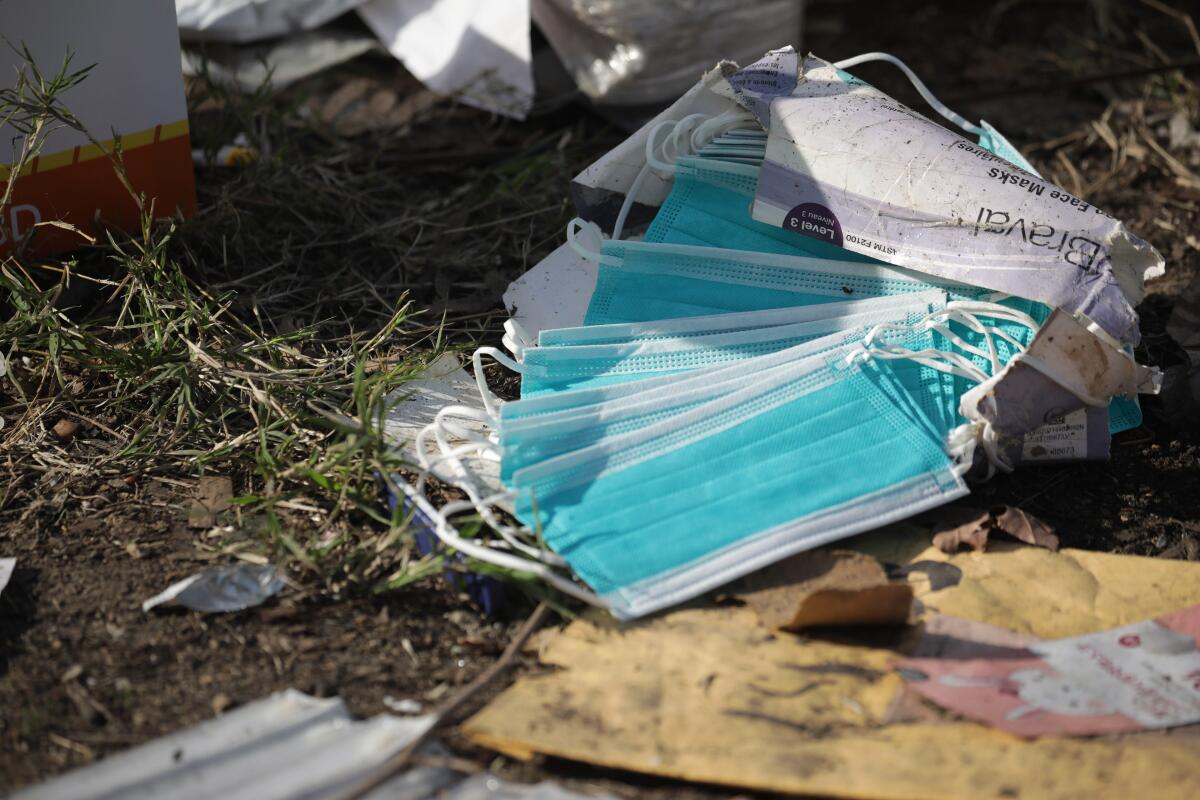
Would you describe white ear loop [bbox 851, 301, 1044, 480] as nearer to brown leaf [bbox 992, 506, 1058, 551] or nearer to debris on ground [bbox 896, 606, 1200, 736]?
brown leaf [bbox 992, 506, 1058, 551]

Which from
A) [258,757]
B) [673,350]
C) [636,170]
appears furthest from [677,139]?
[258,757]

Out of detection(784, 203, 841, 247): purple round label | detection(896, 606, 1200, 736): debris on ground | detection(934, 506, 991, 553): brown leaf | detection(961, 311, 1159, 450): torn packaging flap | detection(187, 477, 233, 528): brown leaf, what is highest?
detection(784, 203, 841, 247): purple round label

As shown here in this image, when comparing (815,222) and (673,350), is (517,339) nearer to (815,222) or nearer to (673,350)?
(673,350)

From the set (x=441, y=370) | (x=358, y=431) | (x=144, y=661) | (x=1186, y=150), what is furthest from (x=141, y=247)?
(x=1186, y=150)

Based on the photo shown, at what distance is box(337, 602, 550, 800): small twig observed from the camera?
1653 mm

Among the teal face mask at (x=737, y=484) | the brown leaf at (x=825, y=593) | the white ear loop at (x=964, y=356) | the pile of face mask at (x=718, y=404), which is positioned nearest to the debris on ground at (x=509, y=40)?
the pile of face mask at (x=718, y=404)

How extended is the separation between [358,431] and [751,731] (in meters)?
0.91

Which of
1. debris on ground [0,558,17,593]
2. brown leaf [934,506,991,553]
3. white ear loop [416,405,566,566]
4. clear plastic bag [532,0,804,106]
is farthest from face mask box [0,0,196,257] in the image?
brown leaf [934,506,991,553]

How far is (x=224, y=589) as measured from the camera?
2051mm

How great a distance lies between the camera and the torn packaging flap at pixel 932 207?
2.28 meters

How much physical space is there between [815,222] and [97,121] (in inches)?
68.9

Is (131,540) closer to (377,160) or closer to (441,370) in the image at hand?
(441,370)

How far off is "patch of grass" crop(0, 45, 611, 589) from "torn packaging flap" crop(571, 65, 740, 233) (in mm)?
411

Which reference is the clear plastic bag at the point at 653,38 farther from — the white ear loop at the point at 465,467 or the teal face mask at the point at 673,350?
the white ear loop at the point at 465,467
